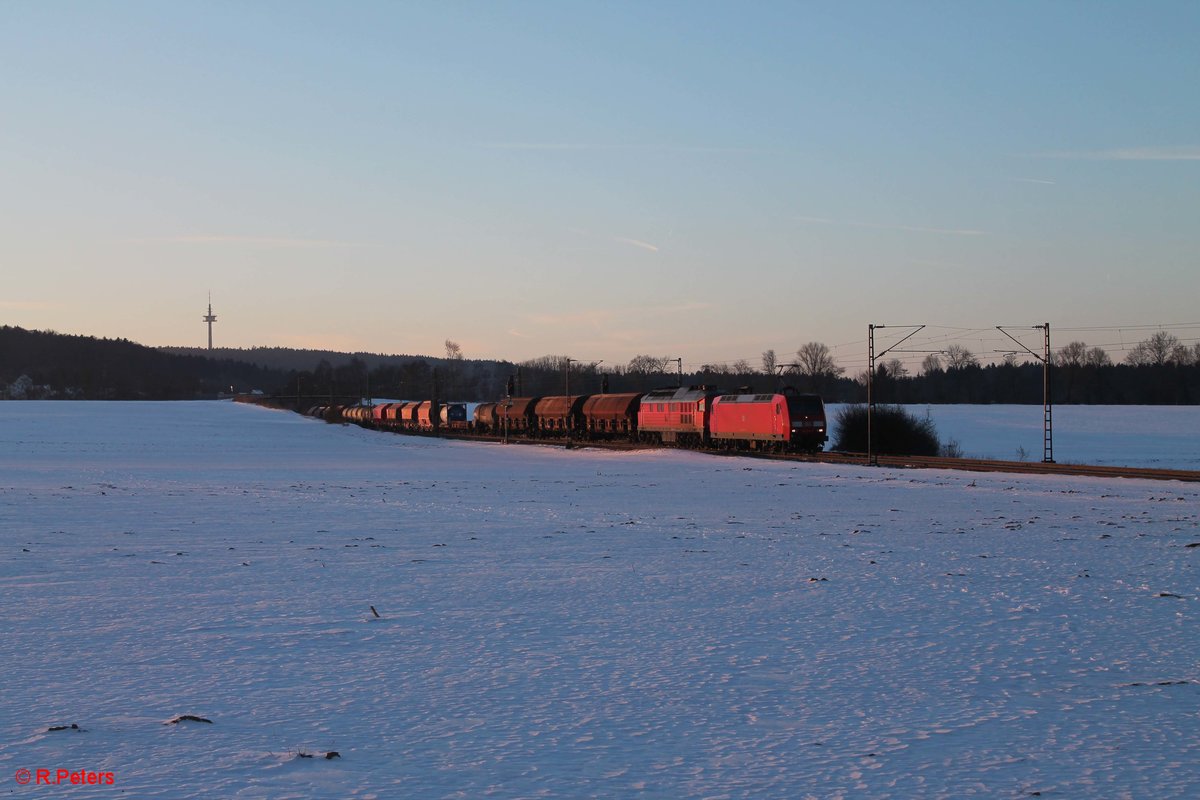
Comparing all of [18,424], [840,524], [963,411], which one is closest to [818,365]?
[963,411]

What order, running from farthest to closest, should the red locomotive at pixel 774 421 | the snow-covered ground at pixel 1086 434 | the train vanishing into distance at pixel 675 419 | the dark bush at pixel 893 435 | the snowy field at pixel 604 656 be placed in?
the snow-covered ground at pixel 1086 434 → the dark bush at pixel 893 435 → the train vanishing into distance at pixel 675 419 → the red locomotive at pixel 774 421 → the snowy field at pixel 604 656

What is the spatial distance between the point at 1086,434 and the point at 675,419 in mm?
53280

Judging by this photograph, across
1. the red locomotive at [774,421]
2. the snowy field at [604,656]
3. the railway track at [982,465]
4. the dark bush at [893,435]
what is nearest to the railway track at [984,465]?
the railway track at [982,465]

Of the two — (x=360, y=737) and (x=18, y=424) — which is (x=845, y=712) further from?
(x=18, y=424)

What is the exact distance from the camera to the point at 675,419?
71.6m

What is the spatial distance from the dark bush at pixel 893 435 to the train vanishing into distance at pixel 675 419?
24.4ft

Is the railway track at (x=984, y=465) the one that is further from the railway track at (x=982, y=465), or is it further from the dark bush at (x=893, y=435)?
the dark bush at (x=893, y=435)

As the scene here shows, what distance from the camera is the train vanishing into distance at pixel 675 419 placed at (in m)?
58.5

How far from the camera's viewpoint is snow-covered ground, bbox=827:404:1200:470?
243 ft

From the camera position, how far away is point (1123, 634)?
12398 millimetres

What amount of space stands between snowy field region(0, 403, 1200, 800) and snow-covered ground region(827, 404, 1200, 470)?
166 ft

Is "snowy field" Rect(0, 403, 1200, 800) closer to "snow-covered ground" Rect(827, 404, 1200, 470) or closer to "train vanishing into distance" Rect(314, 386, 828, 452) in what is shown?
"train vanishing into distance" Rect(314, 386, 828, 452)

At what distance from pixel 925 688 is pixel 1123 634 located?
383 cm

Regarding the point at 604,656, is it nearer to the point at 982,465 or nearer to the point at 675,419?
the point at 982,465
